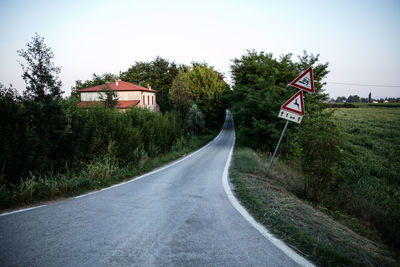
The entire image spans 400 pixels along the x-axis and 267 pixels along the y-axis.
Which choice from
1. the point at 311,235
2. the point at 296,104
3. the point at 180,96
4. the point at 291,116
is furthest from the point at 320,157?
the point at 180,96

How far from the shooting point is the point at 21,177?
5.11 metres

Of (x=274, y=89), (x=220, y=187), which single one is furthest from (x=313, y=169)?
(x=274, y=89)

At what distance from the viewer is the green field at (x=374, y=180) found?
5.95 meters

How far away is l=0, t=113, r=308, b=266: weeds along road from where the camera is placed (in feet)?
7.82

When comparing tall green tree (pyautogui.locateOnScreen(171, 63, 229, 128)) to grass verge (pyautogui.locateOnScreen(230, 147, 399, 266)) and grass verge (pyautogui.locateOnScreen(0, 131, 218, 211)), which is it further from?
grass verge (pyautogui.locateOnScreen(230, 147, 399, 266))

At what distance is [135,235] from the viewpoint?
2.96m

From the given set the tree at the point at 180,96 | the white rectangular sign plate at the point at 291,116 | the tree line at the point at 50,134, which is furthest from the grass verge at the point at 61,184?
the tree at the point at 180,96

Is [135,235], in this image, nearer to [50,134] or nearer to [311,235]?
[311,235]

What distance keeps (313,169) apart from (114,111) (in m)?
8.41

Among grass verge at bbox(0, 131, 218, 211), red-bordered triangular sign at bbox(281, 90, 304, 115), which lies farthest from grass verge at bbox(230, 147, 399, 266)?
grass verge at bbox(0, 131, 218, 211)

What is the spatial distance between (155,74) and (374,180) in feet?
190

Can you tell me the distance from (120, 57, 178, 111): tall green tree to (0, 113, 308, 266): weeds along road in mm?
58066

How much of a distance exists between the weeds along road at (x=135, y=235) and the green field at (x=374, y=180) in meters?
4.60

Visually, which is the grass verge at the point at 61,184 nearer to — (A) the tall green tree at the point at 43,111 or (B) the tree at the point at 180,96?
(A) the tall green tree at the point at 43,111
